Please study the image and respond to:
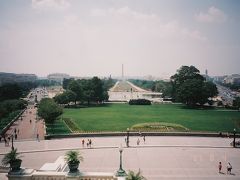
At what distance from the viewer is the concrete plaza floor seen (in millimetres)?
28844

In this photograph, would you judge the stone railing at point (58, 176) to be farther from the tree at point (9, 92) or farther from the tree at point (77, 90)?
the tree at point (9, 92)

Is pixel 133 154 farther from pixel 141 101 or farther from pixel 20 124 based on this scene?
pixel 141 101

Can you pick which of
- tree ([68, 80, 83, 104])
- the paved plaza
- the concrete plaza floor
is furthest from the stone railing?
tree ([68, 80, 83, 104])

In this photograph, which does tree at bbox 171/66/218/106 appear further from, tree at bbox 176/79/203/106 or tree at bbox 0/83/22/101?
tree at bbox 0/83/22/101

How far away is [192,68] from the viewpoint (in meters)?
98.2

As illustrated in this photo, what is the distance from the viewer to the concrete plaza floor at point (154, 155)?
28844mm

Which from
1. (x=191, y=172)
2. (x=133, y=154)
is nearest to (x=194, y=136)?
(x=133, y=154)

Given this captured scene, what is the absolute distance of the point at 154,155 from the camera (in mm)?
34844

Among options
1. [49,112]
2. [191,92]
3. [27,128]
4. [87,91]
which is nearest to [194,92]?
[191,92]

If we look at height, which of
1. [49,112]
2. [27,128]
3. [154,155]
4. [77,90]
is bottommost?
[154,155]

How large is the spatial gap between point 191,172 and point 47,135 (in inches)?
913

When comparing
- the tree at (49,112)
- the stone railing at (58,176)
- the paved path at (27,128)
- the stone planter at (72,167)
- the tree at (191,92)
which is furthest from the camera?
the tree at (191,92)

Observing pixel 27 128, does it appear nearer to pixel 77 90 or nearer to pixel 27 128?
pixel 27 128

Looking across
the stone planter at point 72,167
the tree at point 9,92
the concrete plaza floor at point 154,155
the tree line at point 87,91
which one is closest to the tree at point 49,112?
the concrete plaza floor at point 154,155
